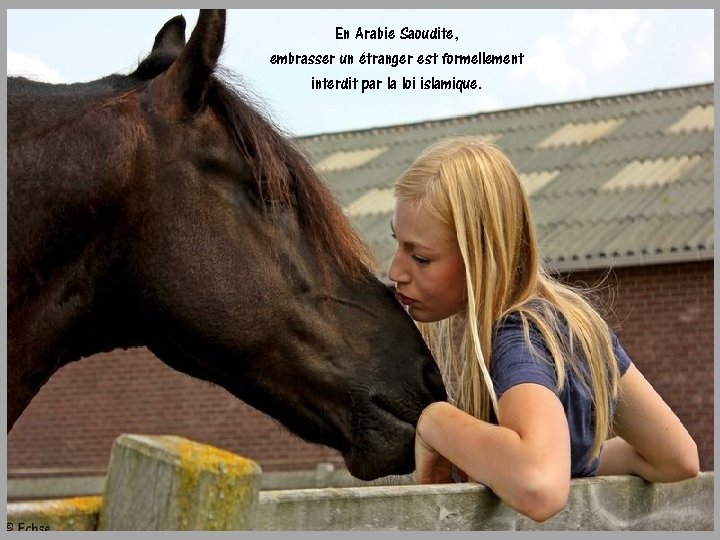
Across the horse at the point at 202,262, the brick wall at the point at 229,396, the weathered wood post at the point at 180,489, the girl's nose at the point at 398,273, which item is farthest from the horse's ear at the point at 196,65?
the brick wall at the point at 229,396

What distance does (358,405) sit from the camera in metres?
2.99

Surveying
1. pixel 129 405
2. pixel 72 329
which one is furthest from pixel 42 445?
pixel 72 329

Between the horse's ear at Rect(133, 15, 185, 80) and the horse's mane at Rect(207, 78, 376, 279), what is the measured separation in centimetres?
29

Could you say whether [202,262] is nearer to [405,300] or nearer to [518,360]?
[405,300]

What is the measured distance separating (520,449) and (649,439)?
81 centimetres

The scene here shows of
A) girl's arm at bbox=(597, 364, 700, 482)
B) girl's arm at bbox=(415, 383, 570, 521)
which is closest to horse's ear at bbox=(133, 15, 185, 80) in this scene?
girl's arm at bbox=(415, 383, 570, 521)

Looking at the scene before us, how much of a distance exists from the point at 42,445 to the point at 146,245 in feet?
54.4

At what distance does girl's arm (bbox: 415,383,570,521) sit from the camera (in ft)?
7.30

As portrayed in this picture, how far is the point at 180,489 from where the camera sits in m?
1.62

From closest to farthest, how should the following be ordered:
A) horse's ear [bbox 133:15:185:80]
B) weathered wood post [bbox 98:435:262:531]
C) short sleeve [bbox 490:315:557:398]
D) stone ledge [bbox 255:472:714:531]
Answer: weathered wood post [bbox 98:435:262:531] < stone ledge [bbox 255:472:714:531] < short sleeve [bbox 490:315:557:398] < horse's ear [bbox 133:15:185:80]

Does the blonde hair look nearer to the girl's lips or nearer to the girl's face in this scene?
the girl's face

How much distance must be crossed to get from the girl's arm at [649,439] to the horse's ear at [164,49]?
5.31 feet

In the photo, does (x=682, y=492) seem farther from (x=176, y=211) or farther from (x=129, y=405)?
(x=129, y=405)

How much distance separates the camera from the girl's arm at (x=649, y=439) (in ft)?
9.62
